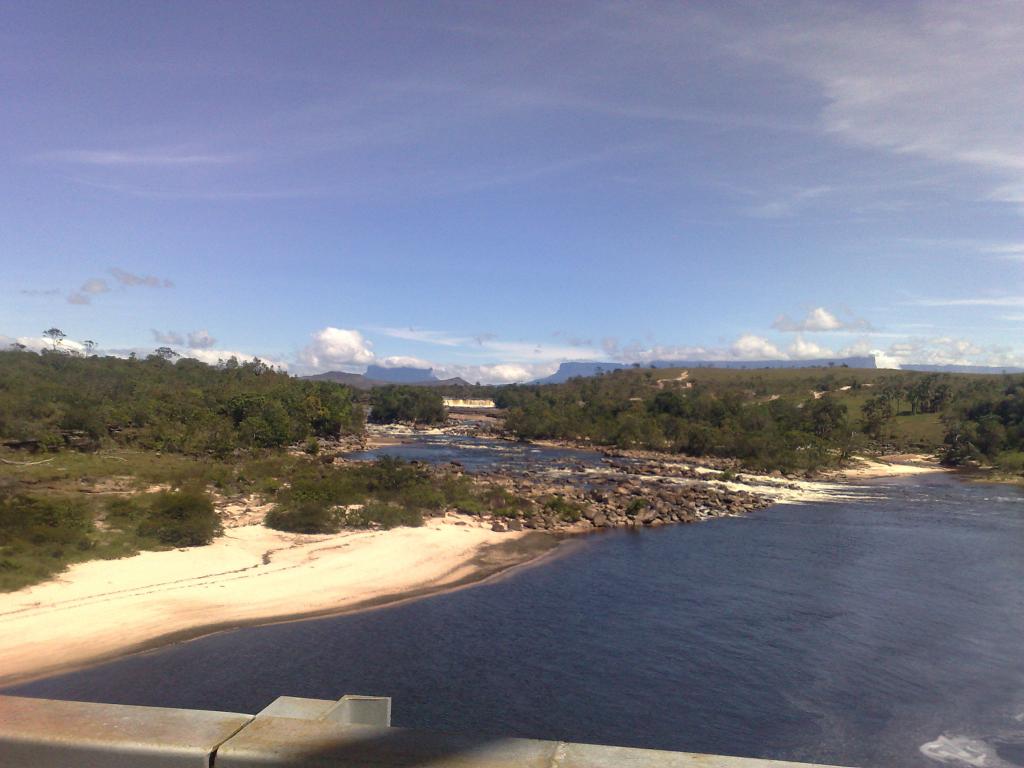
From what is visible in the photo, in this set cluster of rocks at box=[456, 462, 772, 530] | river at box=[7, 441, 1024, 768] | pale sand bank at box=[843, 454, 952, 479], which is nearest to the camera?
river at box=[7, 441, 1024, 768]

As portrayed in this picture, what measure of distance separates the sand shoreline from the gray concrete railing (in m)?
16.7

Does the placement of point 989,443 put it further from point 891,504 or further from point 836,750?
point 836,750

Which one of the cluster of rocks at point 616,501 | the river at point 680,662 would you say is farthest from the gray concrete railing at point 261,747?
the cluster of rocks at point 616,501

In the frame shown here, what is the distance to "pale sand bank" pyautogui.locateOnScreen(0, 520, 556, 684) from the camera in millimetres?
18109

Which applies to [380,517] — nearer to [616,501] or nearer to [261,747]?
[616,501]

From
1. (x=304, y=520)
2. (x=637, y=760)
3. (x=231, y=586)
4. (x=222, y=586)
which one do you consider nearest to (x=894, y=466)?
(x=304, y=520)

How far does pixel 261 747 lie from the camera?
9.73 ft

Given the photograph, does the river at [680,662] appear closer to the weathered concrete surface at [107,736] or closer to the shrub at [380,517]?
the shrub at [380,517]

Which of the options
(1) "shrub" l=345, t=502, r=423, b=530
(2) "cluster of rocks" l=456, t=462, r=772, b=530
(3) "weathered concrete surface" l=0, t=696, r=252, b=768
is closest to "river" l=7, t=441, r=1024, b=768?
(1) "shrub" l=345, t=502, r=423, b=530

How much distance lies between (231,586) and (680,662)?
1475 cm

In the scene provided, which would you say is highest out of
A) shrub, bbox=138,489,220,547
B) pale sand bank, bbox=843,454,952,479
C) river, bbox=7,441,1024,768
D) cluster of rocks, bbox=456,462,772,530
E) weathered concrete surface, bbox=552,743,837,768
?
weathered concrete surface, bbox=552,743,837,768

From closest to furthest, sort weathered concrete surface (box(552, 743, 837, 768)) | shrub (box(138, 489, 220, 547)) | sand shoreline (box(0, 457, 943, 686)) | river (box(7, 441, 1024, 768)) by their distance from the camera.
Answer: weathered concrete surface (box(552, 743, 837, 768))
river (box(7, 441, 1024, 768))
sand shoreline (box(0, 457, 943, 686))
shrub (box(138, 489, 220, 547))

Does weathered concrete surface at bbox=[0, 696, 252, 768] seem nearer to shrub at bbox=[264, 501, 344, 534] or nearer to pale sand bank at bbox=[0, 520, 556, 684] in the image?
pale sand bank at bbox=[0, 520, 556, 684]

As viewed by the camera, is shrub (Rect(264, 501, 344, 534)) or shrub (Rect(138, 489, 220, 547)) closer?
shrub (Rect(138, 489, 220, 547))
